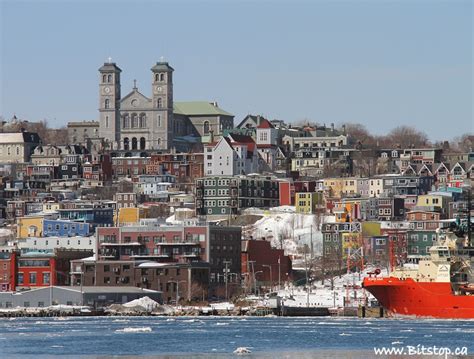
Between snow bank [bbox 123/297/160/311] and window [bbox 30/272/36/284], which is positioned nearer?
snow bank [bbox 123/297/160/311]

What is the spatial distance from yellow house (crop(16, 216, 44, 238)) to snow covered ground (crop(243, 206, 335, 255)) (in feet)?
63.5

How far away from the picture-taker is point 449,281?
122m

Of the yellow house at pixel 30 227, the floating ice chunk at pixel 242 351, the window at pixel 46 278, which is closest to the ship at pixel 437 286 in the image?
the floating ice chunk at pixel 242 351

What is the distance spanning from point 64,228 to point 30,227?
21.2 feet

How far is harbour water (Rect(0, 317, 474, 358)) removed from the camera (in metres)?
Result: 94.5

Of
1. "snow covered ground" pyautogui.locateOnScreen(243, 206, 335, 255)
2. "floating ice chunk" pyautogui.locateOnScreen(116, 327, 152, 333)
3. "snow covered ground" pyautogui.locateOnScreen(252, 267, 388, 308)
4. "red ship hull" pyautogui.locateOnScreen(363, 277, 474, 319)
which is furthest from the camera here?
"snow covered ground" pyautogui.locateOnScreen(243, 206, 335, 255)

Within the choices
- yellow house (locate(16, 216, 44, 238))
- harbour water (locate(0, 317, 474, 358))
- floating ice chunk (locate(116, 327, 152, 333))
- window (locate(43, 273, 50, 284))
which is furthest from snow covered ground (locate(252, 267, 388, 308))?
yellow house (locate(16, 216, 44, 238))

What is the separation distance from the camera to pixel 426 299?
122500 mm

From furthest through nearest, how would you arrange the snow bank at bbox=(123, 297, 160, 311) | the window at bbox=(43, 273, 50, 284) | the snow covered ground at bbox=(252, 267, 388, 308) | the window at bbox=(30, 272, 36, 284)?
the window at bbox=(43, 273, 50, 284)
the window at bbox=(30, 272, 36, 284)
the snow covered ground at bbox=(252, 267, 388, 308)
the snow bank at bbox=(123, 297, 160, 311)

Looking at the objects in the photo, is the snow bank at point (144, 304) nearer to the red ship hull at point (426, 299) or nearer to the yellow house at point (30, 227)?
the red ship hull at point (426, 299)

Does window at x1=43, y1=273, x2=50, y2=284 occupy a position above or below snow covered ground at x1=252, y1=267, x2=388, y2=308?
above

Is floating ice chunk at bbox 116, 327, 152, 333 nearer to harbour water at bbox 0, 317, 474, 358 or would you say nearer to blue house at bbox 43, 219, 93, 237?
harbour water at bbox 0, 317, 474, 358

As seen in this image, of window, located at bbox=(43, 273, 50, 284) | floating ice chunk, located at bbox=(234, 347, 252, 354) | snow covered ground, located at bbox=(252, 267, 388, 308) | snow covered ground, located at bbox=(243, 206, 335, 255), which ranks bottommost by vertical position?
floating ice chunk, located at bbox=(234, 347, 252, 354)

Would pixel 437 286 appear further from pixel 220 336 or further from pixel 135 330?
pixel 220 336
